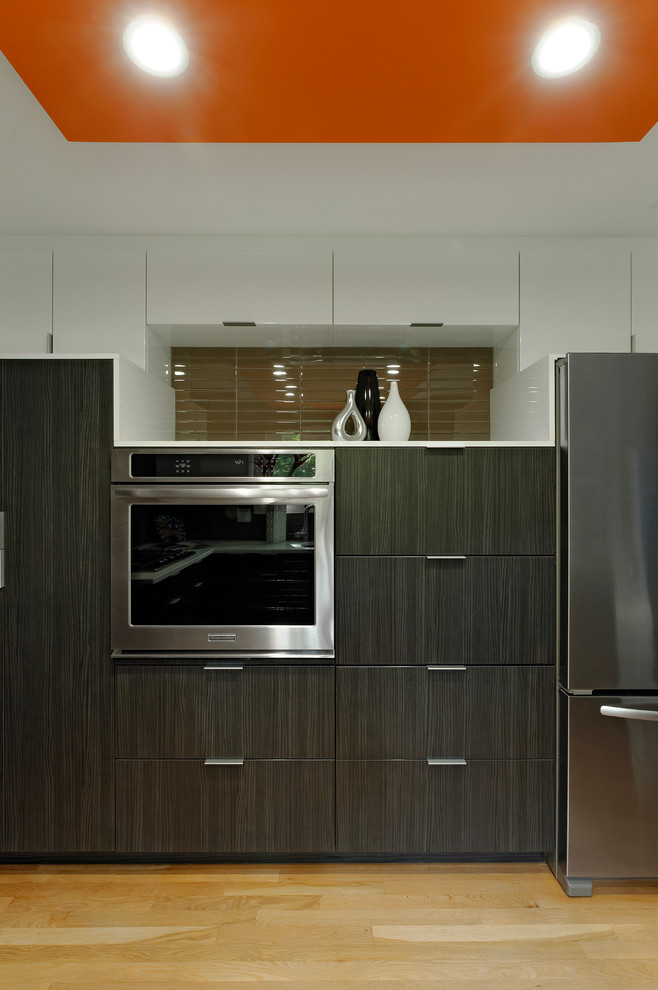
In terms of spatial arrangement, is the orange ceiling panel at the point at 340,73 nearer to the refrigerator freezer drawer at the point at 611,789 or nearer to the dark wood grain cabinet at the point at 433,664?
the dark wood grain cabinet at the point at 433,664

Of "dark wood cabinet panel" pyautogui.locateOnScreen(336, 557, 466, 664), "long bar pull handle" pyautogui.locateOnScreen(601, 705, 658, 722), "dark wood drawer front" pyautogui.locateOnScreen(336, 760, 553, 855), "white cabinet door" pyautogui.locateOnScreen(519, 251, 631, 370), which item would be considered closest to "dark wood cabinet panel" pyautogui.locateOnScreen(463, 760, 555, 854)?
"dark wood drawer front" pyautogui.locateOnScreen(336, 760, 553, 855)

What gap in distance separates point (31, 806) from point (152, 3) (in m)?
2.32

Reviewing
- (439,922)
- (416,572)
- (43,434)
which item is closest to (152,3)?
(43,434)

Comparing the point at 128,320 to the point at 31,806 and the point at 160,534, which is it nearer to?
the point at 160,534

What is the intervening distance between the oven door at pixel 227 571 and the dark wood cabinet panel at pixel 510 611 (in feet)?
1.68

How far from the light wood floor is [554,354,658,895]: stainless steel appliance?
0.66 ft

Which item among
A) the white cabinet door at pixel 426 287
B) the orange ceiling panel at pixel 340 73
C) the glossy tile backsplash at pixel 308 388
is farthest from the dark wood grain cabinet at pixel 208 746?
the orange ceiling panel at pixel 340 73

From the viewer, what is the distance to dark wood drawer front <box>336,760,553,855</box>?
205 cm

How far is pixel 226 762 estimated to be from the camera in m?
2.03

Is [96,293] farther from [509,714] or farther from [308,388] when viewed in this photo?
[509,714]

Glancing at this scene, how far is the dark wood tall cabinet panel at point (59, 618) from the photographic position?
2.02 metres

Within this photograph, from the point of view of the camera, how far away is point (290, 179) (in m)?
1.94

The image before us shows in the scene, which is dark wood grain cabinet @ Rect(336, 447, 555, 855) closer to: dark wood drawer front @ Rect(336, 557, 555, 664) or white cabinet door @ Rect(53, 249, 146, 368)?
dark wood drawer front @ Rect(336, 557, 555, 664)

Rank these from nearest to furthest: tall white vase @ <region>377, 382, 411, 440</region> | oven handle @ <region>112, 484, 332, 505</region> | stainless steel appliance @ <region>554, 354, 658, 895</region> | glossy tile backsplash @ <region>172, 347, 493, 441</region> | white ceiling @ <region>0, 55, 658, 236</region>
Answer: white ceiling @ <region>0, 55, 658, 236</region>
stainless steel appliance @ <region>554, 354, 658, 895</region>
oven handle @ <region>112, 484, 332, 505</region>
tall white vase @ <region>377, 382, 411, 440</region>
glossy tile backsplash @ <region>172, 347, 493, 441</region>
